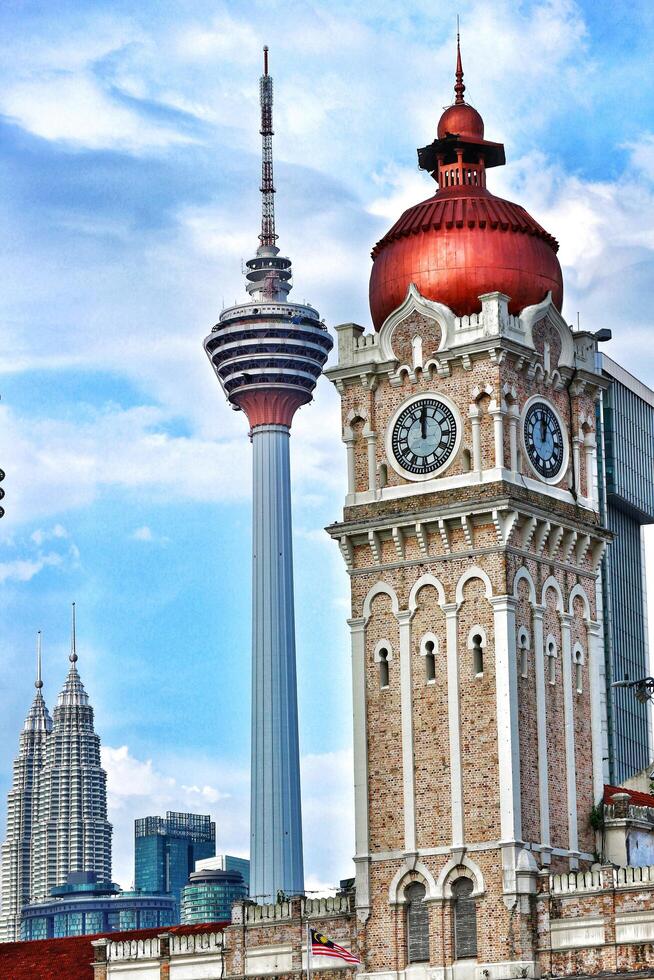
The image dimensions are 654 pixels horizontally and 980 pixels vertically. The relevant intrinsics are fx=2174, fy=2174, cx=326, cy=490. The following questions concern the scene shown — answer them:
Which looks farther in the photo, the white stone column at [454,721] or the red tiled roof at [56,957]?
the red tiled roof at [56,957]

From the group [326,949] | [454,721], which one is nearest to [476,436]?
[454,721]

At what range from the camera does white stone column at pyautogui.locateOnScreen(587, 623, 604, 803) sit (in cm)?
7444

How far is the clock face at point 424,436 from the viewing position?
241 feet

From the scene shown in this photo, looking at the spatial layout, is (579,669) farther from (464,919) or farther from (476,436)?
(464,919)

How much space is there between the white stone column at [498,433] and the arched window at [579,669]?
772 centimetres

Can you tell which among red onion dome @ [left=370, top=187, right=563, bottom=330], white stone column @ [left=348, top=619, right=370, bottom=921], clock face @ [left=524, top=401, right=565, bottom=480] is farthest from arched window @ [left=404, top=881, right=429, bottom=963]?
red onion dome @ [left=370, top=187, right=563, bottom=330]

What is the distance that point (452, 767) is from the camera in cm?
7038

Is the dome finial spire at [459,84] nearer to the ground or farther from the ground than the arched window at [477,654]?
farther from the ground

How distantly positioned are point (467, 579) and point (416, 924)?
11.4 meters

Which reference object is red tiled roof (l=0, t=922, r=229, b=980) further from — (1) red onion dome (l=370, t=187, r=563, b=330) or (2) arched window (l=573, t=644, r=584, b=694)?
(1) red onion dome (l=370, t=187, r=563, b=330)

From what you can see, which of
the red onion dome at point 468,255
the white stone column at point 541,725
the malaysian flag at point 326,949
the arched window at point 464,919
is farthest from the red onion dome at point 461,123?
the malaysian flag at point 326,949

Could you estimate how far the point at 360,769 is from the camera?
7288 cm

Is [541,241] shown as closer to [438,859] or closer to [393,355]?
[393,355]

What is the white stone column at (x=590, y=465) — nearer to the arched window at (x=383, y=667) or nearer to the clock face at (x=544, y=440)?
the clock face at (x=544, y=440)
